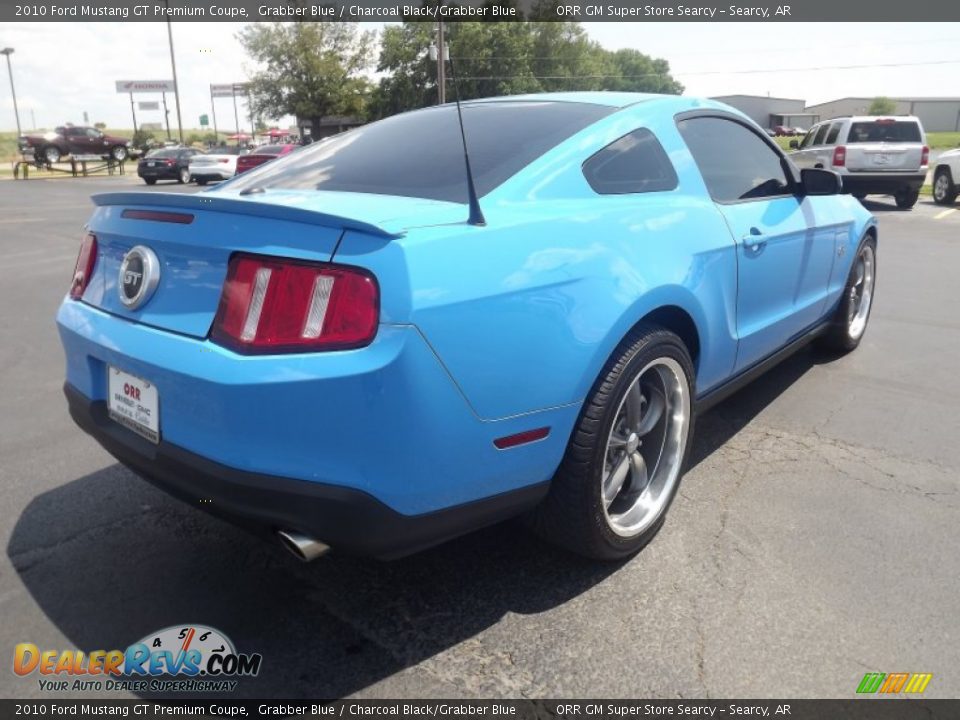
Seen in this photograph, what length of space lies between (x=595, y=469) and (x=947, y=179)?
16865mm

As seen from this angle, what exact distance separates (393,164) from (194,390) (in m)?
1.18

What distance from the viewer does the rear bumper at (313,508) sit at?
1823 mm

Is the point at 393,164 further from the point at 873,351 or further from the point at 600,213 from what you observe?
the point at 873,351

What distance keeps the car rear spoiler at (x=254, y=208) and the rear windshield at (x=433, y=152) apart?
44 centimetres

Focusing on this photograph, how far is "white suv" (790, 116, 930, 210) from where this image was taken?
14469 millimetres

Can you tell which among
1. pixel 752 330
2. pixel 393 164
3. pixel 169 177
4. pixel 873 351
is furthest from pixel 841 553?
pixel 169 177

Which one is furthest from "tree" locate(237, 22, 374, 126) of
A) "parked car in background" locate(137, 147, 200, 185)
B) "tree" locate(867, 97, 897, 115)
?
"tree" locate(867, 97, 897, 115)

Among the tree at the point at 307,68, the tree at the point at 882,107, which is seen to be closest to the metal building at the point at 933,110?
the tree at the point at 882,107

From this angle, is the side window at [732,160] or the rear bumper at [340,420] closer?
the rear bumper at [340,420]

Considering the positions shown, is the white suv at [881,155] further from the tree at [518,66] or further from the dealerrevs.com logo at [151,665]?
the dealerrevs.com logo at [151,665]

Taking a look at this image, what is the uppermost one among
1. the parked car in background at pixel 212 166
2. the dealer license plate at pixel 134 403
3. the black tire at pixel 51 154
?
the black tire at pixel 51 154

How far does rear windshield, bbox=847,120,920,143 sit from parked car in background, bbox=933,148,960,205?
1.35m

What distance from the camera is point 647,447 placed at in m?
2.80

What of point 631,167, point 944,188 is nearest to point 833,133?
point 944,188
